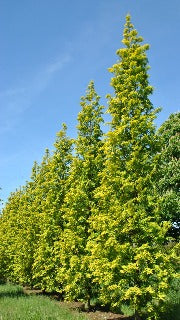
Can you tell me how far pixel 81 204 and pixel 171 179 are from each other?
888 centimetres

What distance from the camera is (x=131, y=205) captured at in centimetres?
1501

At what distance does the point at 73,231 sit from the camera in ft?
70.6

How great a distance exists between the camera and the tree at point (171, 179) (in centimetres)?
2677

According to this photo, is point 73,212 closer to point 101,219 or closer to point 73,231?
point 73,231

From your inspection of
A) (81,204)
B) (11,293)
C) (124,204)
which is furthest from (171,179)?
(11,293)

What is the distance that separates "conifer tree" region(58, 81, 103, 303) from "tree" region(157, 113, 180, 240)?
21.1ft

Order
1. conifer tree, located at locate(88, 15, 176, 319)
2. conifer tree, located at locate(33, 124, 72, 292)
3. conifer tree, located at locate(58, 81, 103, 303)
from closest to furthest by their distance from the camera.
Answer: conifer tree, located at locate(88, 15, 176, 319) < conifer tree, located at locate(58, 81, 103, 303) < conifer tree, located at locate(33, 124, 72, 292)

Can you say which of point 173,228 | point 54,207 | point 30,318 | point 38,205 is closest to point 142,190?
point 30,318

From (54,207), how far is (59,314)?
389 inches

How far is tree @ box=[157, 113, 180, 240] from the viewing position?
26766mm

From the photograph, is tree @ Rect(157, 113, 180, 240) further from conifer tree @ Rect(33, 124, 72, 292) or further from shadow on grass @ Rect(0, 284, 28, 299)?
shadow on grass @ Rect(0, 284, 28, 299)

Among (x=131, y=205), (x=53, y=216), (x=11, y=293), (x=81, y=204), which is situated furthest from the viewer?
(x=11, y=293)

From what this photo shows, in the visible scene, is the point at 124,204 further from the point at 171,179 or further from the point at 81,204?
the point at 171,179

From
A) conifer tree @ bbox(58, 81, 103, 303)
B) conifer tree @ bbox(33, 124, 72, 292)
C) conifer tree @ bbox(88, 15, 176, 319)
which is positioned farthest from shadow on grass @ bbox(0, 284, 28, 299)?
conifer tree @ bbox(88, 15, 176, 319)
